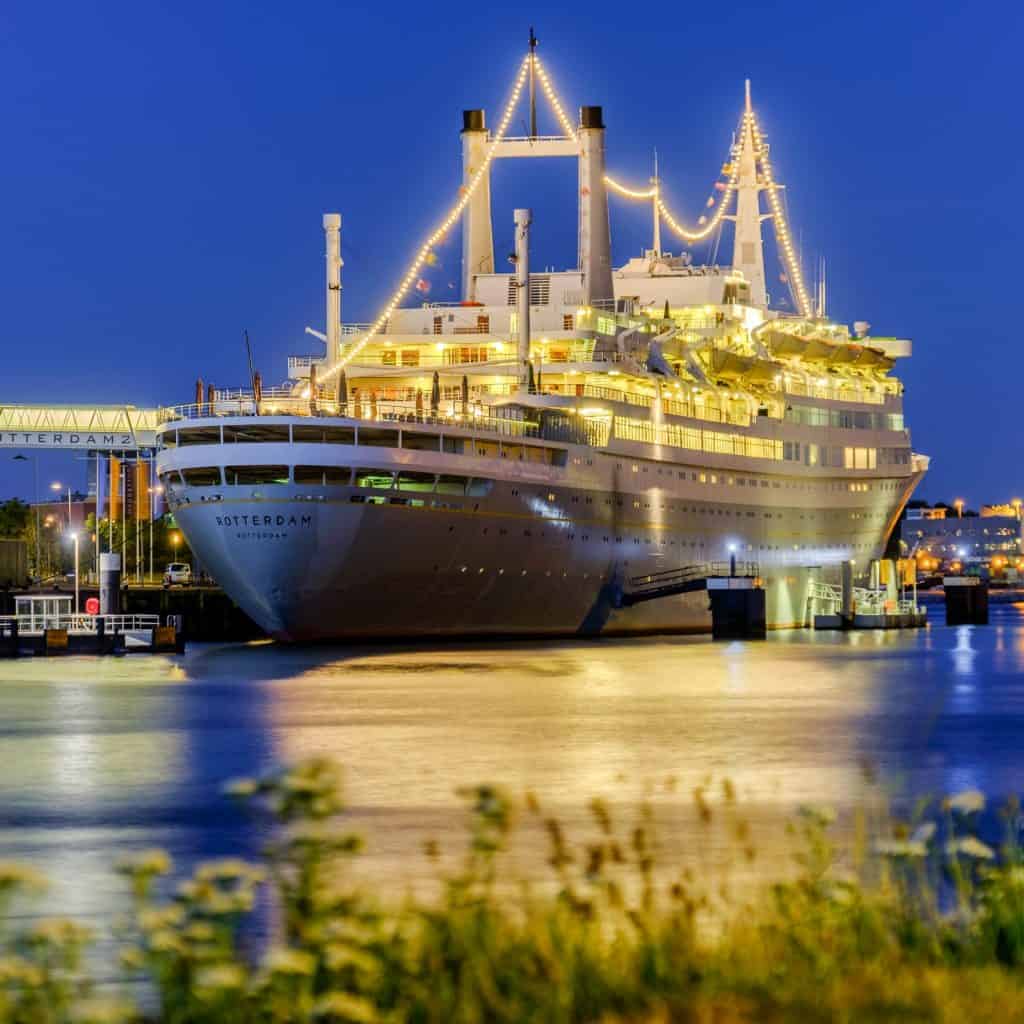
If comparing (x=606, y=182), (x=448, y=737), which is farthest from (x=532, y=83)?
(x=448, y=737)

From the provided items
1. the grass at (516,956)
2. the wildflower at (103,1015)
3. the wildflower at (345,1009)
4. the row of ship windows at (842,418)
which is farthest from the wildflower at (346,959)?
the row of ship windows at (842,418)

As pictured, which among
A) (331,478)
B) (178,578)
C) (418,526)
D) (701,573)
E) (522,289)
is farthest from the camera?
(178,578)

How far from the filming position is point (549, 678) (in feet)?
148

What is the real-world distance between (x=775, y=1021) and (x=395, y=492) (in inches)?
1831

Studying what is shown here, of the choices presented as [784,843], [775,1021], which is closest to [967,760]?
[784,843]

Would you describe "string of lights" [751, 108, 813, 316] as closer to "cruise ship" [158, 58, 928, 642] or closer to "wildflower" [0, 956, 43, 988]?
"cruise ship" [158, 58, 928, 642]

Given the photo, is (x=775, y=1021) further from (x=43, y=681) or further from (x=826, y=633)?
(x=826, y=633)

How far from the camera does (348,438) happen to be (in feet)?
183

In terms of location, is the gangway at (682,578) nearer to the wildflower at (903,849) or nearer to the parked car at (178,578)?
the parked car at (178,578)

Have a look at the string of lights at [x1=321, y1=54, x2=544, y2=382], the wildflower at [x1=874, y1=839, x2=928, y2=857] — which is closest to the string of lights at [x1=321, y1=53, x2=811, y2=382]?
the string of lights at [x1=321, y1=54, x2=544, y2=382]

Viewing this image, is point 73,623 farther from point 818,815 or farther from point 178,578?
point 818,815

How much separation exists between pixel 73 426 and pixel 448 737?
89.6 meters

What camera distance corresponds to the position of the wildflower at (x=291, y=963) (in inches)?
305

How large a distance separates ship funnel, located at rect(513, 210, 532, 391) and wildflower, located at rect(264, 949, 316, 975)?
183 ft
